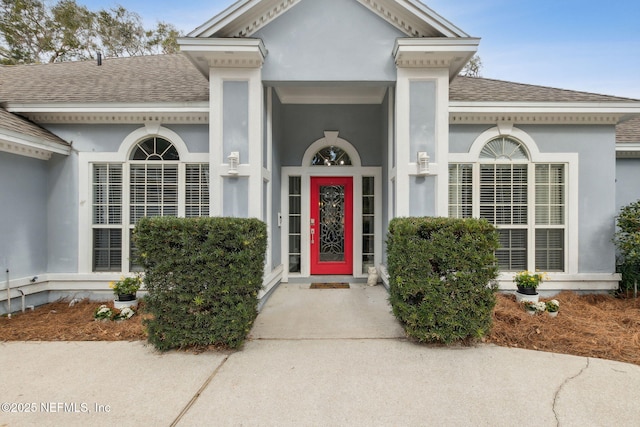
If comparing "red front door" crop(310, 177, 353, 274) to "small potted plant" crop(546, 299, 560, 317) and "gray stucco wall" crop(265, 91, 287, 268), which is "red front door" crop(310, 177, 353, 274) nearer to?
"gray stucco wall" crop(265, 91, 287, 268)

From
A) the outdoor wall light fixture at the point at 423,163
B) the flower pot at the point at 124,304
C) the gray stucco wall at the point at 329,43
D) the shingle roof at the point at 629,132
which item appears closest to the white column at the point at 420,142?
the outdoor wall light fixture at the point at 423,163

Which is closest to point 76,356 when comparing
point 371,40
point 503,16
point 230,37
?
point 230,37

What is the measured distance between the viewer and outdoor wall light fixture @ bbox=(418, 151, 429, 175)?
4.89 metres

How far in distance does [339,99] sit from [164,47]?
47.2 feet

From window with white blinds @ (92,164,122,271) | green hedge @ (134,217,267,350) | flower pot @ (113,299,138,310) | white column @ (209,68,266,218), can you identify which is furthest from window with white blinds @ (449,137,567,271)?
window with white blinds @ (92,164,122,271)

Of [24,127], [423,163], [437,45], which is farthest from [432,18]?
[24,127]

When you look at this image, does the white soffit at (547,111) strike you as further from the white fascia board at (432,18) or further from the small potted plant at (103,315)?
the small potted plant at (103,315)

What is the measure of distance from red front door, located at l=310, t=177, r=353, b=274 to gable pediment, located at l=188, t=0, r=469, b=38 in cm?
305

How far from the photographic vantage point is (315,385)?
2.91 meters

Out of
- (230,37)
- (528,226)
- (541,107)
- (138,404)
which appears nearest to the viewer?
(138,404)

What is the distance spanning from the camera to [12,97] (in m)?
5.95

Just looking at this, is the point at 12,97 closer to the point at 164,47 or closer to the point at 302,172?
the point at 302,172

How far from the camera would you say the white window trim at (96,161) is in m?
5.68

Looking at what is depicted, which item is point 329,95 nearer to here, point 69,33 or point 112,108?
point 112,108
